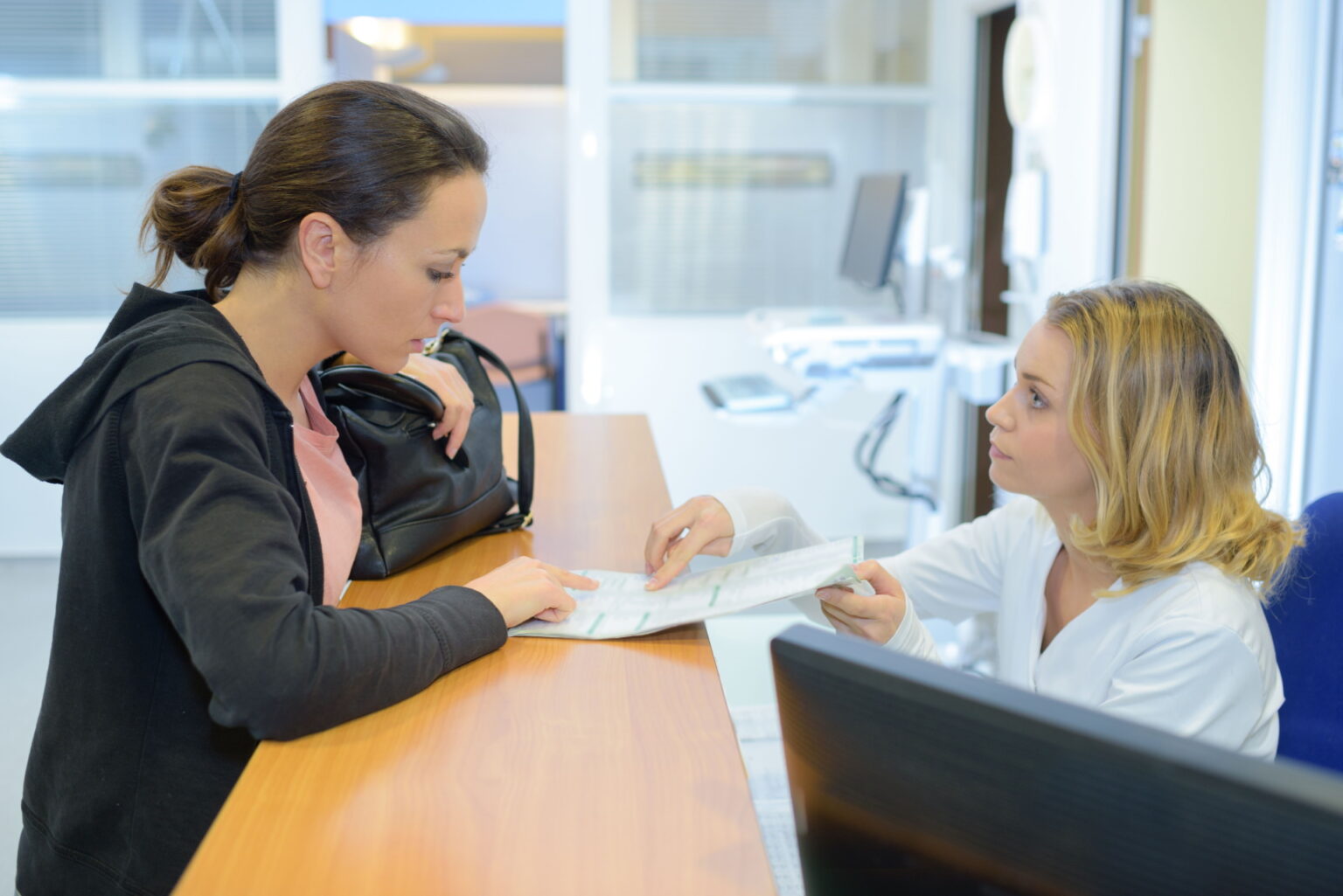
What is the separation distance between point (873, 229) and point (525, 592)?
252cm

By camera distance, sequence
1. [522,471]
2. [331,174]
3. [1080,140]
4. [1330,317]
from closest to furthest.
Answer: [331,174], [522,471], [1330,317], [1080,140]

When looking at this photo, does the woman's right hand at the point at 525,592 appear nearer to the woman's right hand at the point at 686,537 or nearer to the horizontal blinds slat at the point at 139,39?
the woman's right hand at the point at 686,537

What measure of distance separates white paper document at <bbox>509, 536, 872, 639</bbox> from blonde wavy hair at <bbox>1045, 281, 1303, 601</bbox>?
0.94 ft

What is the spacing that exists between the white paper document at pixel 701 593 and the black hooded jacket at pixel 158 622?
0.10 meters

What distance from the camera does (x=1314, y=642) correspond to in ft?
3.68

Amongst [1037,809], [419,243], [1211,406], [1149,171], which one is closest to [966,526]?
[1211,406]

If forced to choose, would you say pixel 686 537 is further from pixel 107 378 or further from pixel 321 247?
pixel 107 378

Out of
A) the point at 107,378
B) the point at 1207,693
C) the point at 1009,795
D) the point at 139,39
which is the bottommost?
the point at 1207,693

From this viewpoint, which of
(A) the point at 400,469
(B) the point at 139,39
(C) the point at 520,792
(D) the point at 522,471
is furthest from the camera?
(B) the point at 139,39

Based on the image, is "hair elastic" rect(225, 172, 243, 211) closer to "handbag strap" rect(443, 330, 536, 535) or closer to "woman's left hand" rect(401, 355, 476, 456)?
"woman's left hand" rect(401, 355, 476, 456)

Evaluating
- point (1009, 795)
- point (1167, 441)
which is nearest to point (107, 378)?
point (1009, 795)

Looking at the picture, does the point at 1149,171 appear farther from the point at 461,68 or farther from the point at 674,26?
the point at 461,68

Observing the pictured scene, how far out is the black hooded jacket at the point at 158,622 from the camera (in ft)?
2.93

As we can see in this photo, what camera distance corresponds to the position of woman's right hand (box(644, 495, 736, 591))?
49.5 inches
